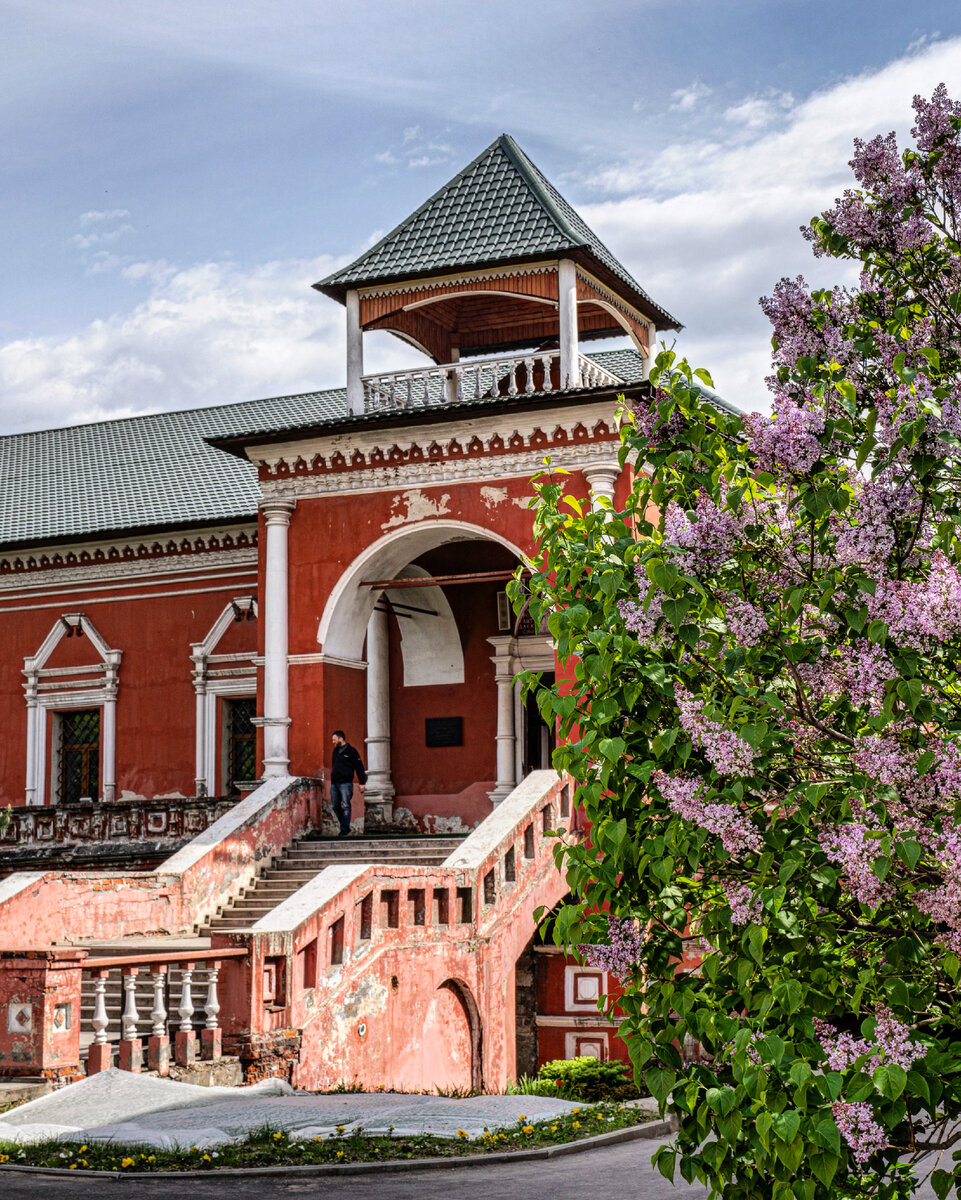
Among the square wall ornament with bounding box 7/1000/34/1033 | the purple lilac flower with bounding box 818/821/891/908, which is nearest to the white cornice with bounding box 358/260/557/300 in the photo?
the square wall ornament with bounding box 7/1000/34/1033

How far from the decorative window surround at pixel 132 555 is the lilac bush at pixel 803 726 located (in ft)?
58.6

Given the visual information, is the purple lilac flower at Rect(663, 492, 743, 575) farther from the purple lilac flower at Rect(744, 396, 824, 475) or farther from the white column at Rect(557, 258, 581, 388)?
the white column at Rect(557, 258, 581, 388)

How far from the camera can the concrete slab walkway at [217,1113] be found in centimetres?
898

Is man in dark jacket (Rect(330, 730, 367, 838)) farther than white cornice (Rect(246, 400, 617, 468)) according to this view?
Yes

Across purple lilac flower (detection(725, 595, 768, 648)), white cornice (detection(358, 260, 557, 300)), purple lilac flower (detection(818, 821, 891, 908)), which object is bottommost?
purple lilac flower (detection(818, 821, 891, 908))

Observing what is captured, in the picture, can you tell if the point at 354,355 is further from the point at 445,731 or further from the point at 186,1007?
the point at 186,1007

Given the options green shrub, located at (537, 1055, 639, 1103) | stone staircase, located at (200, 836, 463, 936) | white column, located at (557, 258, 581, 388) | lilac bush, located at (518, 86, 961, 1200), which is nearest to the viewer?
lilac bush, located at (518, 86, 961, 1200)

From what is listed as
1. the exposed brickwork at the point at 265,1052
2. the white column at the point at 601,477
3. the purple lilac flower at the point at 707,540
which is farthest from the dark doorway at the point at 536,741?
the purple lilac flower at the point at 707,540

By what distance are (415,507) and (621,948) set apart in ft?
45.0

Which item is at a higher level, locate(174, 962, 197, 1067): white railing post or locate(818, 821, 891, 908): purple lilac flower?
locate(818, 821, 891, 908): purple lilac flower

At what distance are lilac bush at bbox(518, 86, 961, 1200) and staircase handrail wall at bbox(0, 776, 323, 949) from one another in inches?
416

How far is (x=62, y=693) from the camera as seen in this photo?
76.5 feet

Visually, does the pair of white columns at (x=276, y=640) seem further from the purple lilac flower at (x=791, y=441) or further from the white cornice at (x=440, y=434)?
the purple lilac flower at (x=791, y=441)

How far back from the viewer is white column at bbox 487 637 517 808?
20344 mm
